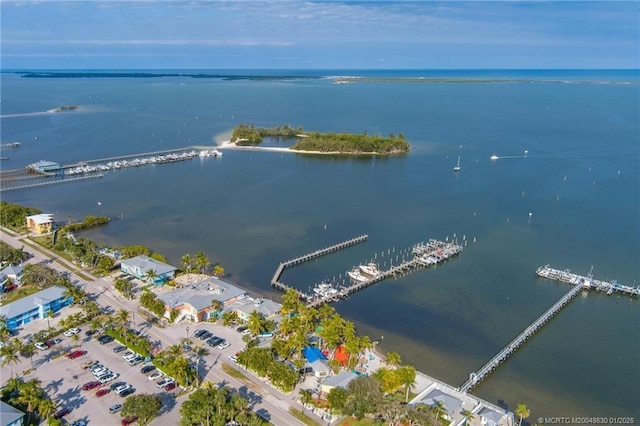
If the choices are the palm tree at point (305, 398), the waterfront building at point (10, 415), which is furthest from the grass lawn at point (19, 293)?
the palm tree at point (305, 398)

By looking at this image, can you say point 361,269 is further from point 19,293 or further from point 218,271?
point 19,293

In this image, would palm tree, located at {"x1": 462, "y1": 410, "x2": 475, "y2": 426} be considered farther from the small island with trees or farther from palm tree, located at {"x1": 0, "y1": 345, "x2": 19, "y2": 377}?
the small island with trees

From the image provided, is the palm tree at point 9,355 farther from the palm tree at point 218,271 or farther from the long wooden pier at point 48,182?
the long wooden pier at point 48,182

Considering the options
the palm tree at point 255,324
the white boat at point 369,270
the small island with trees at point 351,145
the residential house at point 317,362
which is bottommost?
the residential house at point 317,362

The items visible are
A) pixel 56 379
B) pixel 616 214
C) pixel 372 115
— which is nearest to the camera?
pixel 56 379

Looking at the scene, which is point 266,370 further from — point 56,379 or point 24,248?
point 24,248

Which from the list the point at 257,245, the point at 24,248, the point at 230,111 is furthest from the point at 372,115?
the point at 24,248
